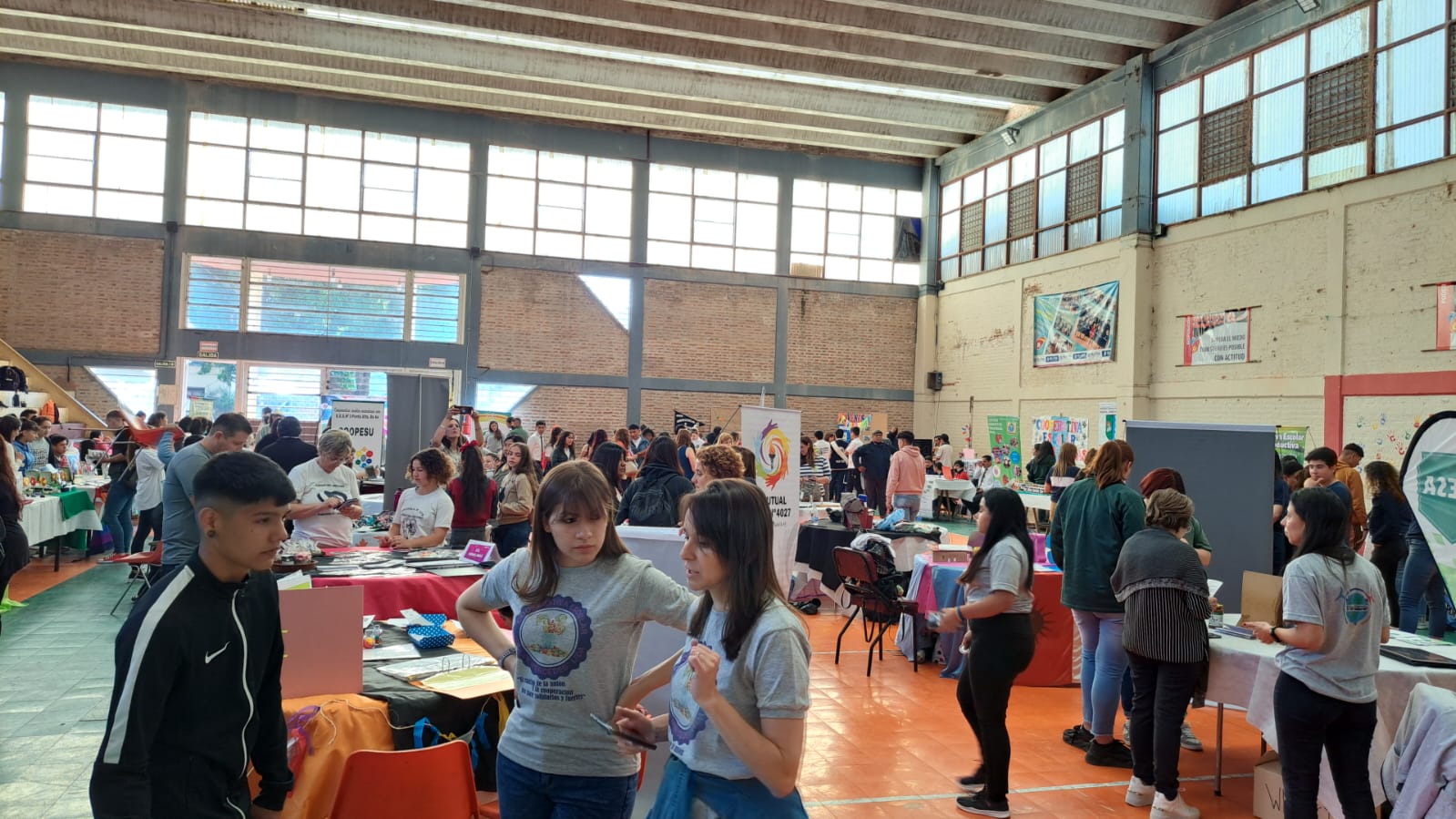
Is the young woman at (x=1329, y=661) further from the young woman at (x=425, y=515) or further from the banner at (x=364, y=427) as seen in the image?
the banner at (x=364, y=427)

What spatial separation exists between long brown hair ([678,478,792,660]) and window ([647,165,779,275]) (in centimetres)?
1847

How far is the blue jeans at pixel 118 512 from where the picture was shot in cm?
995

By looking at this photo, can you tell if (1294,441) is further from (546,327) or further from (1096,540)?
(546,327)

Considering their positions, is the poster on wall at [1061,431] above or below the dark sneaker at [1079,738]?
above

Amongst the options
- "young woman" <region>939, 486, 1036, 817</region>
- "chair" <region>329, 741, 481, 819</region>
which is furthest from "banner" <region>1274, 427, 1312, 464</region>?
"chair" <region>329, 741, 481, 819</region>

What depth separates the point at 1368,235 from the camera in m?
11.6

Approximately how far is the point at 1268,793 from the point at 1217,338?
37.3 ft

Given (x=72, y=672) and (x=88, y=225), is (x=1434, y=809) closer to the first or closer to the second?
(x=72, y=672)

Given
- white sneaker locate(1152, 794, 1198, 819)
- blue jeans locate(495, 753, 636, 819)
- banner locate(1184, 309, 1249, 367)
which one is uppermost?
banner locate(1184, 309, 1249, 367)

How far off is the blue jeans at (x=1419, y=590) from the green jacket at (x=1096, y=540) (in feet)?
11.9

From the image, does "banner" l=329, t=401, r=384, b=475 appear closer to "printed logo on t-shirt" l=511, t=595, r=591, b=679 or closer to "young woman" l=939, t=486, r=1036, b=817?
"young woman" l=939, t=486, r=1036, b=817

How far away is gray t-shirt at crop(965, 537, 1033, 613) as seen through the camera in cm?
382

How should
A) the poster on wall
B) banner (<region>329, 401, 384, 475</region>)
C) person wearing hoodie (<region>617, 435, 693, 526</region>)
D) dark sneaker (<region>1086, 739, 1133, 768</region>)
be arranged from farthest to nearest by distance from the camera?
the poster on wall < banner (<region>329, 401, 384, 475</region>) < person wearing hoodie (<region>617, 435, 693, 526</region>) < dark sneaker (<region>1086, 739, 1133, 768</region>)

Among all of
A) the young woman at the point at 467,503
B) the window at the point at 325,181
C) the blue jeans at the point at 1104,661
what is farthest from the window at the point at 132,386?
the blue jeans at the point at 1104,661
